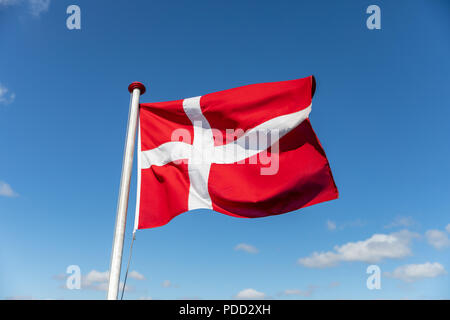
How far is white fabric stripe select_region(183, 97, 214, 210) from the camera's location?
8023 millimetres

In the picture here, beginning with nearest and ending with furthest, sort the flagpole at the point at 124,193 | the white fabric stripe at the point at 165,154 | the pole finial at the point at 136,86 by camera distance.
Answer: the flagpole at the point at 124,193 → the pole finial at the point at 136,86 → the white fabric stripe at the point at 165,154

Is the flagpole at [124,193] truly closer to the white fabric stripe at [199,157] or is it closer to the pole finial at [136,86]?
the pole finial at [136,86]

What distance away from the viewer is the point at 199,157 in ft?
27.5

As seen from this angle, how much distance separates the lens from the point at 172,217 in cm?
776

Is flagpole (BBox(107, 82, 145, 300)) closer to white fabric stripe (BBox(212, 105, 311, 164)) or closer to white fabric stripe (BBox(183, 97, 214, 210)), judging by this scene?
white fabric stripe (BBox(183, 97, 214, 210))

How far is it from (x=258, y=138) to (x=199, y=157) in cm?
156

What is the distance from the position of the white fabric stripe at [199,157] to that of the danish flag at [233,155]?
2 centimetres

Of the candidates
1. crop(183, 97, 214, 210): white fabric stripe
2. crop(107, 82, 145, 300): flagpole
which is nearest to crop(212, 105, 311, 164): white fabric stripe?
crop(183, 97, 214, 210): white fabric stripe

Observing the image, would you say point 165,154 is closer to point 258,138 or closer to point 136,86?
point 136,86

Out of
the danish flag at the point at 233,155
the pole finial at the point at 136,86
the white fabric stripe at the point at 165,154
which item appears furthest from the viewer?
the white fabric stripe at the point at 165,154

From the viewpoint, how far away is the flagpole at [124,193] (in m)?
6.32

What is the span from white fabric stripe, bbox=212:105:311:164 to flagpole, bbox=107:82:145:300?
6.80 ft

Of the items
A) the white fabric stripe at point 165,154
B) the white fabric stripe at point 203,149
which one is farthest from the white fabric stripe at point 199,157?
the white fabric stripe at point 165,154
